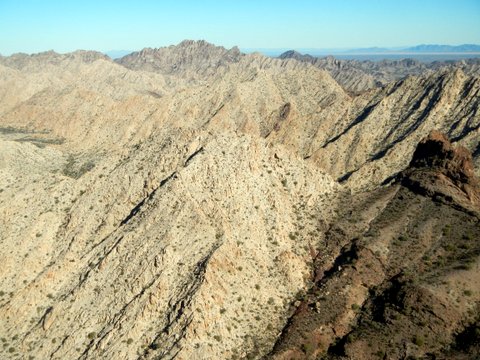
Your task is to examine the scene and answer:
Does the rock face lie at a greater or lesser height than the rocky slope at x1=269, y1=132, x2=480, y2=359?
greater

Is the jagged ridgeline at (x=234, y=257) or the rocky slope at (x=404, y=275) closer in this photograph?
the rocky slope at (x=404, y=275)

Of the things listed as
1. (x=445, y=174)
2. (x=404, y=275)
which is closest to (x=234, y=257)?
(x=404, y=275)

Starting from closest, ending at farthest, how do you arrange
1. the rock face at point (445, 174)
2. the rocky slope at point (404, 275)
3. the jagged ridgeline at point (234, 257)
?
the rocky slope at point (404, 275) → the jagged ridgeline at point (234, 257) → the rock face at point (445, 174)

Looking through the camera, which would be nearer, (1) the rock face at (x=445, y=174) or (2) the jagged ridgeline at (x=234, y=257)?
(2) the jagged ridgeline at (x=234, y=257)

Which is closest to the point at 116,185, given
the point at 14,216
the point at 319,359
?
the point at 14,216

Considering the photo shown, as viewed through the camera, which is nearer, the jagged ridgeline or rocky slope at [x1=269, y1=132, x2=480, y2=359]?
rocky slope at [x1=269, y1=132, x2=480, y2=359]

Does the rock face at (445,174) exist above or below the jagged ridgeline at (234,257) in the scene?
above

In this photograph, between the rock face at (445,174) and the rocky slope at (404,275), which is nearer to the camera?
the rocky slope at (404,275)

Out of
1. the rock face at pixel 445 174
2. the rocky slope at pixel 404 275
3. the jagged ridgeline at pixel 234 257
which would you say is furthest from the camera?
the rock face at pixel 445 174

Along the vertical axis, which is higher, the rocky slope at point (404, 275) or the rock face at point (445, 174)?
the rock face at point (445, 174)

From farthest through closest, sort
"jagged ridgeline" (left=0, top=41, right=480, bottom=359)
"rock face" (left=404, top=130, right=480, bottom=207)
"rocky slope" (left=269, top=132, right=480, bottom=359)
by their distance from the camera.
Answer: "rock face" (left=404, top=130, right=480, bottom=207) → "jagged ridgeline" (left=0, top=41, right=480, bottom=359) → "rocky slope" (left=269, top=132, right=480, bottom=359)

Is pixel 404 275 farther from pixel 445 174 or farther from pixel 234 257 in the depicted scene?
pixel 445 174
